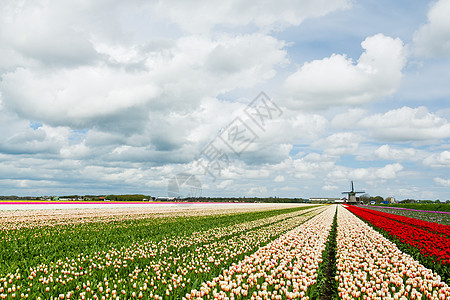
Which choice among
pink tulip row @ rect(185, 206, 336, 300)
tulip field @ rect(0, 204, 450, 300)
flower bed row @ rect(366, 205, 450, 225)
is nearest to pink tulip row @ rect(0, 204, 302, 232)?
tulip field @ rect(0, 204, 450, 300)

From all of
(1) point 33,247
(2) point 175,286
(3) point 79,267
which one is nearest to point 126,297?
(2) point 175,286

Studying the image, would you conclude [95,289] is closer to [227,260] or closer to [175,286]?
[175,286]

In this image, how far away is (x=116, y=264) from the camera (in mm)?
9617

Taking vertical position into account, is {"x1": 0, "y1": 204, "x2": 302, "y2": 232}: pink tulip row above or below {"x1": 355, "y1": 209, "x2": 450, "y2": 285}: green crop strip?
below

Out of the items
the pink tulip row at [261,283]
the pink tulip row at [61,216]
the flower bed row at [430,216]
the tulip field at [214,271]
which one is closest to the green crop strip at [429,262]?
the tulip field at [214,271]

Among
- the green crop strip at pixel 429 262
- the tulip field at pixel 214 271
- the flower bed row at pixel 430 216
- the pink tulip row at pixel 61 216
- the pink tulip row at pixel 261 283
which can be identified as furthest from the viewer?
the flower bed row at pixel 430 216

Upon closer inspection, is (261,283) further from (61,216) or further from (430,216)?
(430,216)

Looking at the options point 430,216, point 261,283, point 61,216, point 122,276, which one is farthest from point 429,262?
point 430,216

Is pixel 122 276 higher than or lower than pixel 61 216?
higher

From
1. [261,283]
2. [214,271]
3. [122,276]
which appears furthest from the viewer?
[214,271]

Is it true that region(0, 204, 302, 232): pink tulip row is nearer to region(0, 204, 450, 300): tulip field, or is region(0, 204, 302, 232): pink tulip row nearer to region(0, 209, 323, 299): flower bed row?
region(0, 204, 450, 300): tulip field

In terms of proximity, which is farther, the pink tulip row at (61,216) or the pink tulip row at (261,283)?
the pink tulip row at (61,216)

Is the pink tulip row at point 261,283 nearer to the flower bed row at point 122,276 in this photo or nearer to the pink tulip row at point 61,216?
the flower bed row at point 122,276

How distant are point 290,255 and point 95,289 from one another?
639 cm
